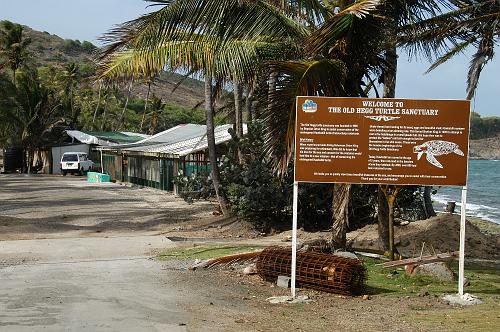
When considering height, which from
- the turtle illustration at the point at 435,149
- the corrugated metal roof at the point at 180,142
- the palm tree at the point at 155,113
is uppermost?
the palm tree at the point at 155,113

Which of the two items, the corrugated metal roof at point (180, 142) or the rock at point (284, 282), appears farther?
the corrugated metal roof at point (180, 142)

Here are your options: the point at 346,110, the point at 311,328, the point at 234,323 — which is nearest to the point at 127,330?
the point at 234,323

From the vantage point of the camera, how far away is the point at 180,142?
34.7 m

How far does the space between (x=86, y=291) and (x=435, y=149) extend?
4935 millimetres

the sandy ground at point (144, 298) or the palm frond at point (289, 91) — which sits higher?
the palm frond at point (289, 91)

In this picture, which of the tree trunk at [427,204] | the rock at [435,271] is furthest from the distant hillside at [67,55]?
the rock at [435,271]

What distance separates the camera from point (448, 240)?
1470 cm

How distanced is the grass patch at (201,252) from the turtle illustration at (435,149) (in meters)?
4.51

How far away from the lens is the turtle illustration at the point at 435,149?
27.8ft

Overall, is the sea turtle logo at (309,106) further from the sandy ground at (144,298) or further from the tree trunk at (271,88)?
the sandy ground at (144,298)

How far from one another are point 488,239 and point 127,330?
1151 centimetres

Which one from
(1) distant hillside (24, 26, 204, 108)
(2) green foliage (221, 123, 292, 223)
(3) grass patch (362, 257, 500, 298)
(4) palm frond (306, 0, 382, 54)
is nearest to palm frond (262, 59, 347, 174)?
(4) palm frond (306, 0, 382, 54)

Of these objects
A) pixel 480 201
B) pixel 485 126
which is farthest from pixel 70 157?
pixel 485 126

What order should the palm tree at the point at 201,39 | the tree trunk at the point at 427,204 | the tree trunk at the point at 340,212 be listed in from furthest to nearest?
Answer: the tree trunk at the point at 427,204 → the tree trunk at the point at 340,212 → the palm tree at the point at 201,39
